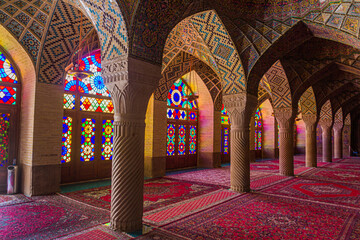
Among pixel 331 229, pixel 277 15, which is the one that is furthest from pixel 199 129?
pixel 331 229

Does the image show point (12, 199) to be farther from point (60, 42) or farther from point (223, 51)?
point (223, 51)

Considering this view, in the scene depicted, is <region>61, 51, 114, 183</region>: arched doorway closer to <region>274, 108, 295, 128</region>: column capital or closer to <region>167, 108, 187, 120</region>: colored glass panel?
<region>167, 108, 187, 120</region>: colored glass panel

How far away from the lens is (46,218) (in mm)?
4547

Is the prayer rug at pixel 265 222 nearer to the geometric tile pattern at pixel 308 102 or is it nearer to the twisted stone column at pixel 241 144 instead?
the twisted stone column at pixel 241 144

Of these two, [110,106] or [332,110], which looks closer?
[110,106]

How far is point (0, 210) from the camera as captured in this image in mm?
4941

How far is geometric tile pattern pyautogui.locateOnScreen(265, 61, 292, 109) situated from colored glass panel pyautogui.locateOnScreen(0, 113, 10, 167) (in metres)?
8.58

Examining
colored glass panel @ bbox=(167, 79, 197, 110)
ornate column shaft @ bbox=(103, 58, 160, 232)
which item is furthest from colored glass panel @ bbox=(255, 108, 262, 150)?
ornate column shaft @ bbox=(103, 58, 160, 232)

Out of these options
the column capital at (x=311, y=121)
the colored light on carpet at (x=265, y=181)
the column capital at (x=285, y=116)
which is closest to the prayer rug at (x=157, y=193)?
the colored light on carpet at (x=265, y=181)

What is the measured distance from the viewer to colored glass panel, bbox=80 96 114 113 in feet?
26.7

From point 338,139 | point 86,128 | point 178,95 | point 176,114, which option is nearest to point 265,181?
point 176,114

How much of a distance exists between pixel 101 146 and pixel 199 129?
17.7 feet

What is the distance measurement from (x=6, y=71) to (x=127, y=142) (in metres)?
4.81

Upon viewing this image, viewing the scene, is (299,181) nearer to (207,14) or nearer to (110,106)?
(207,14)
